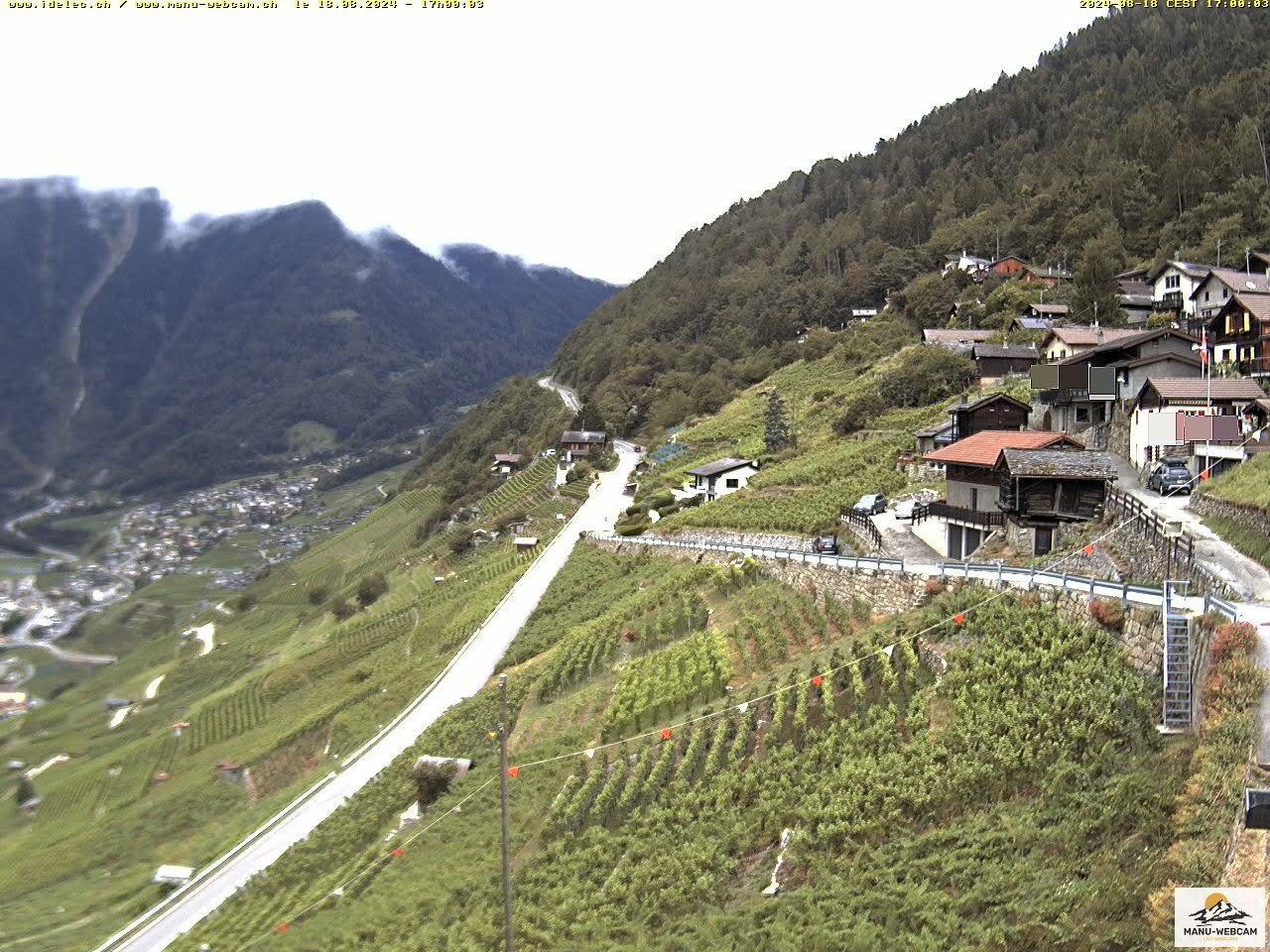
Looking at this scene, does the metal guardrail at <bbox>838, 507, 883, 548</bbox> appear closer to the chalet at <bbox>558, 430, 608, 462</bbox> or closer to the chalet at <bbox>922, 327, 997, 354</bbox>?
the chalet at <bbox>922, 327, 997, 354</bbox>

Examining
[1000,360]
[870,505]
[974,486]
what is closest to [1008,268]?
[1000,360]

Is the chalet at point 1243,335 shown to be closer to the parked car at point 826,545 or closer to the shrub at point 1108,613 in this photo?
the parked car at point 826,545

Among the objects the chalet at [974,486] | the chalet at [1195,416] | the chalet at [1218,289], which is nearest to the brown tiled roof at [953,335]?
the chalet at [1218,289]

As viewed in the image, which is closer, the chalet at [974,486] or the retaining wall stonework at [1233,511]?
the retaining wall stonework at [1233,511]

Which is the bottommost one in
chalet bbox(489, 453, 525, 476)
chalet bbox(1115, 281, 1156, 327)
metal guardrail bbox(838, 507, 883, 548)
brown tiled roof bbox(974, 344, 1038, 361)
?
chalet bbox(489, 453, 525, 476)

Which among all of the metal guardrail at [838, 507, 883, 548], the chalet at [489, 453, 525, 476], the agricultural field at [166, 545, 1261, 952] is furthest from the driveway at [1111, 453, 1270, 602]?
the chalet at [489, 453, 525, 476]

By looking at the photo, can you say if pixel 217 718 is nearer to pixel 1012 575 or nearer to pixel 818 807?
pixel 818 807
